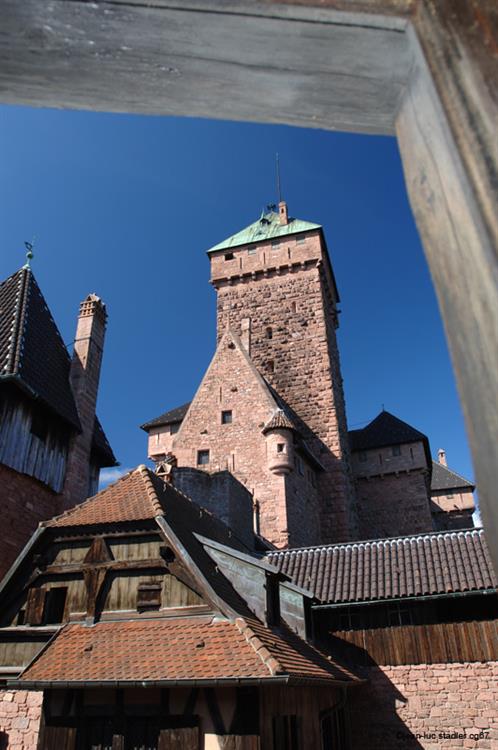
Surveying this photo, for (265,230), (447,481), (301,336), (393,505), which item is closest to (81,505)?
(301,336)

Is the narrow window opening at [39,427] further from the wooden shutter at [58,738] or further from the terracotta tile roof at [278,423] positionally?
the terracotta tile roof at [278,423]

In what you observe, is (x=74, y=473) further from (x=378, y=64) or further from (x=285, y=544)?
(x=378, y=64)

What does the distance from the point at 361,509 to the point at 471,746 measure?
48.4ft

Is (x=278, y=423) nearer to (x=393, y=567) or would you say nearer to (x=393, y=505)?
(x=393, y=567)

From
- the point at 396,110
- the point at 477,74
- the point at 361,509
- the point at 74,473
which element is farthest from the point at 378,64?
the point at 361,509

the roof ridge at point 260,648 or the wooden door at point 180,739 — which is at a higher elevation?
the roof ridge at point 260,648

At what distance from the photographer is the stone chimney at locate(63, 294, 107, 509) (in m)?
13.7

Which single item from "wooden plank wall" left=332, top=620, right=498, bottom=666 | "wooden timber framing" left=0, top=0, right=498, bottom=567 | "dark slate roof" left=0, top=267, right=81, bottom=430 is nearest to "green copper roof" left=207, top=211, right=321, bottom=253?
"dark slate roof" left=0, top=267, right=81, bottom=430

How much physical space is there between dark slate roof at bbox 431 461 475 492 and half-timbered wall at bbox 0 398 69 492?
983 inches

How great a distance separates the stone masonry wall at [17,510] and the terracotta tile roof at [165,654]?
2579mm

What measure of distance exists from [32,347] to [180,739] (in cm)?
953

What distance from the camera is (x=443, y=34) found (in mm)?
1069

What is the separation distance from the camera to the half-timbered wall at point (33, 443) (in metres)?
11.6

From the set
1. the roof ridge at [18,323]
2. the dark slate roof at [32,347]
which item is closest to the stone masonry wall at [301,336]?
the dark slate roof at [32,347]
